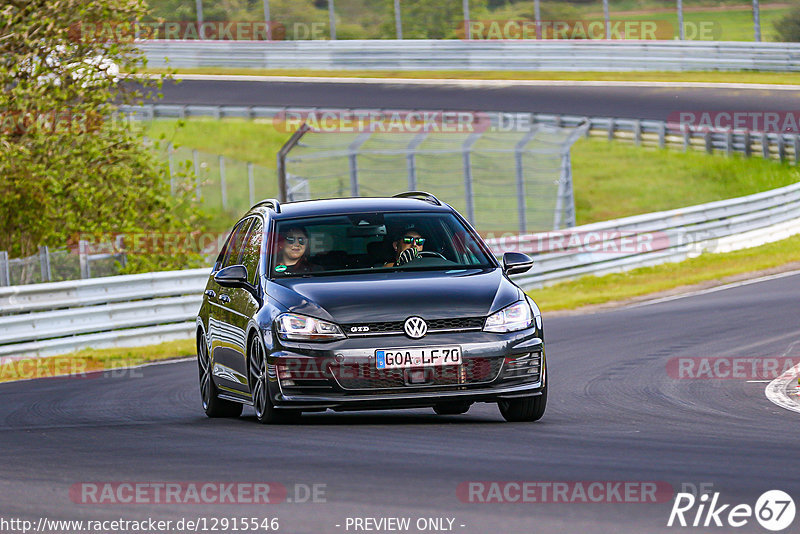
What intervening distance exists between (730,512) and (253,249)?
5.27 metres

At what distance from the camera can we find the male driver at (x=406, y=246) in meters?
9.79

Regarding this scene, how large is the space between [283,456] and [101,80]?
624 inches

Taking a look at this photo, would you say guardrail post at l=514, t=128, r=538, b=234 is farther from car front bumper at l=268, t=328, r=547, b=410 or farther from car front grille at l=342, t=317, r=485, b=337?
car front grille at l=342, t=317, r=485, b=337

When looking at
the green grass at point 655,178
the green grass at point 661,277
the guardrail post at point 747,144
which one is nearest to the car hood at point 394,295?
the green grass at point 661,277

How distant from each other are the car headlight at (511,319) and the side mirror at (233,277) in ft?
6.31

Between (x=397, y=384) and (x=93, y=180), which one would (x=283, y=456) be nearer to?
(x=397, y=384)

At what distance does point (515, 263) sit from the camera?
9836 mm

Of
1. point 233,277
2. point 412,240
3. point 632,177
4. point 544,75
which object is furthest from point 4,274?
point 544,75

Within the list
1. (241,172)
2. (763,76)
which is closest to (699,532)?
(241,172)

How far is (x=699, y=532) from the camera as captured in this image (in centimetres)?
559

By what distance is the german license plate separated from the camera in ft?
28.5

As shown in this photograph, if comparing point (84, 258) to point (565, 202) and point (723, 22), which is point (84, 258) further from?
point (723, 22)

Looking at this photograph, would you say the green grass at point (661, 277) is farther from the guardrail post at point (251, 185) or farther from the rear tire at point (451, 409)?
the rear tire at point (451, 409)

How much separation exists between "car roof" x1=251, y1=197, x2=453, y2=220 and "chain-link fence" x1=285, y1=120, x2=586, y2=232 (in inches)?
609
